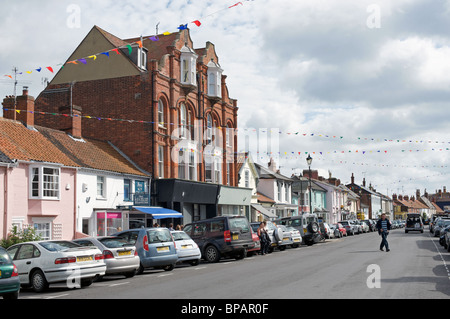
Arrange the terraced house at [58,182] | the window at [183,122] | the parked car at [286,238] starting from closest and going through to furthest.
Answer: the terraced house at [58,182]
the parked car at [286,238]
the window at [183,122]

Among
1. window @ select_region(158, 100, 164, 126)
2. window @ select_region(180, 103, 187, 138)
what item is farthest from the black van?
window @ select_region(180, 103, 187, 138)

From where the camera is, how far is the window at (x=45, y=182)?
82.2 feet

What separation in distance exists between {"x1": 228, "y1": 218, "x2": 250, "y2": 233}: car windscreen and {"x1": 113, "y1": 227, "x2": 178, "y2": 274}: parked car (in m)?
4.35

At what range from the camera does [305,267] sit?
1761 centimetres

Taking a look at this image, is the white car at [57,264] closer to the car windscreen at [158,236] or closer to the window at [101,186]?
the car windscreen at [158,236]

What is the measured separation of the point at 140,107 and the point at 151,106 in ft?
2.63

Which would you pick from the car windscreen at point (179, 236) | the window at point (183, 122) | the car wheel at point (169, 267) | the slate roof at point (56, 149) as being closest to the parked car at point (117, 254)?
the car wheel at point (169, 267)

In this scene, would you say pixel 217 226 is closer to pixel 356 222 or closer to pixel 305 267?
pixel 305 267

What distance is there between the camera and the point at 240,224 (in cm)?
2330

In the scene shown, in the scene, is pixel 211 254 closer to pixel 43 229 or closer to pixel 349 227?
pixel 43 229

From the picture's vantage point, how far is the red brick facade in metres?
34.8

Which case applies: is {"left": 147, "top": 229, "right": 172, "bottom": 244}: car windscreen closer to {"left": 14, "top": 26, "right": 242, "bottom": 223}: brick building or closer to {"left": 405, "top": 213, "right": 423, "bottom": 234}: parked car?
{"left": 14, "top": 26, "right": 242, "bottom": 223}: brick building
